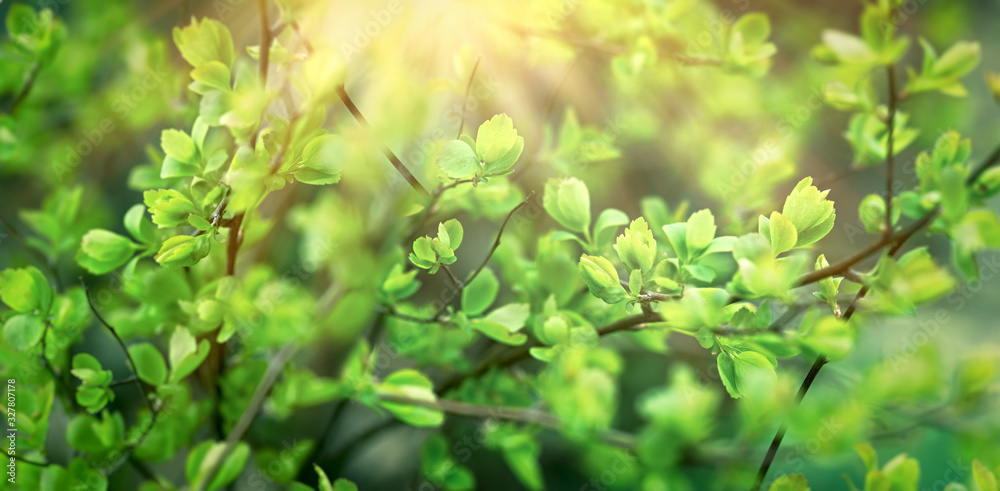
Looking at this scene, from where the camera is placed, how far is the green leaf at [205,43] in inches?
13.9

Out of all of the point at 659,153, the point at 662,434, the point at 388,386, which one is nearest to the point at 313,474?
the point at 388,386

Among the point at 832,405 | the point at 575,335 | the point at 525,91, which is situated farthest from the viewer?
the point at 525,91

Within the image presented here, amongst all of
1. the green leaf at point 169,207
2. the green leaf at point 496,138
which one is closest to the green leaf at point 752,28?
the green leaf at point 496,138

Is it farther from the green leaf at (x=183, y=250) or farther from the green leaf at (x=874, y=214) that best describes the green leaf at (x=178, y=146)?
the green leaf at (x=874, y=214)

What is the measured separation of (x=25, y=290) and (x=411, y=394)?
327 millimetres

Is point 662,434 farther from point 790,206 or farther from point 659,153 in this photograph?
point 659,153

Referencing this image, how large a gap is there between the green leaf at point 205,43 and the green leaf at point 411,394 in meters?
0.30

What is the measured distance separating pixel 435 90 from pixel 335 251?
0.21 metres

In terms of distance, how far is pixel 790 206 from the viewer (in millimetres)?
342

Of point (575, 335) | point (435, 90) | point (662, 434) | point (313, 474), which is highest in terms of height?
point (435, 90)

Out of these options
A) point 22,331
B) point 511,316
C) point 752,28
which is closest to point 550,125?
point 752,28

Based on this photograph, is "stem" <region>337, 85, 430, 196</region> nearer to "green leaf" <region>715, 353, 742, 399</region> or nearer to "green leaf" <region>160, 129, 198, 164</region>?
"green leaf" <region>160, 129, 198, 164</region>

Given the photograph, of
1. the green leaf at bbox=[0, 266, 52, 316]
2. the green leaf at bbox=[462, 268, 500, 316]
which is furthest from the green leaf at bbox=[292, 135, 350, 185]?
the green leaf at bbox=[0, 266, 52, 316]

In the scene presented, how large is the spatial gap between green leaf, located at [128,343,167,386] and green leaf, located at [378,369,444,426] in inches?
7.6
